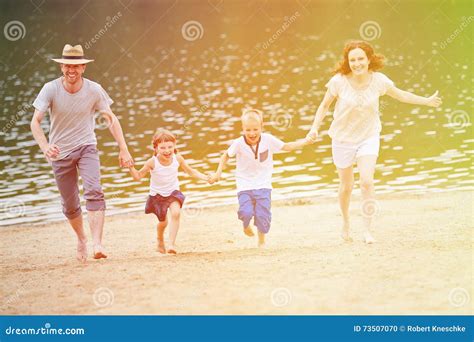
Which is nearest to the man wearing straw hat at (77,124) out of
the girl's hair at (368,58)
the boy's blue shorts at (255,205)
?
the boy's blue shorts at (255,205)

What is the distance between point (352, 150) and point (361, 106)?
1.19ft

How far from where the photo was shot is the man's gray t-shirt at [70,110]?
6.84 meters

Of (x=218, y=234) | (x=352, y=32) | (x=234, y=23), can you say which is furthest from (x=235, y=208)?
(x=234, y=23)

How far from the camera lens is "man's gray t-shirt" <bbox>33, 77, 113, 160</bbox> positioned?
6836 millimetres

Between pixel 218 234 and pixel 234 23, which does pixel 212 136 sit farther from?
pixel 234 23

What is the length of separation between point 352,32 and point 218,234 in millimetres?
18721

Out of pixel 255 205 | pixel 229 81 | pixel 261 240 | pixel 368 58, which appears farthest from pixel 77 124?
pixel 229 81

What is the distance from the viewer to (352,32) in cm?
2684

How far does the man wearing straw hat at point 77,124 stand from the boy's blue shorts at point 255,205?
1.00 m

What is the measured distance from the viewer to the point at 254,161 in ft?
24.0

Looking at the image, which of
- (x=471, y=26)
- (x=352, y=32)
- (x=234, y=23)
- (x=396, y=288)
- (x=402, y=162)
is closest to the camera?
(x=396, y=288)

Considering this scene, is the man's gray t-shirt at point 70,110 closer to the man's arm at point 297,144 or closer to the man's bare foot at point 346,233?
the man's arm at point 297,144

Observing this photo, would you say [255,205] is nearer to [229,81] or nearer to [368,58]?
[368,58]

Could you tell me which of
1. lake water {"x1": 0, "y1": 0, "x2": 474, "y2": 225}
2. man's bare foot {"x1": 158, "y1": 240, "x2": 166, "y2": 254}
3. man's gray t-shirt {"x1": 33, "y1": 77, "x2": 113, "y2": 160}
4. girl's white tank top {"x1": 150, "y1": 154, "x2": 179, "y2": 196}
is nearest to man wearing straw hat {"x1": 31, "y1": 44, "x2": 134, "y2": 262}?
man's gray t-shirt {"x1": 33, "y1": 77, "x2": 113, "y2": 160}
